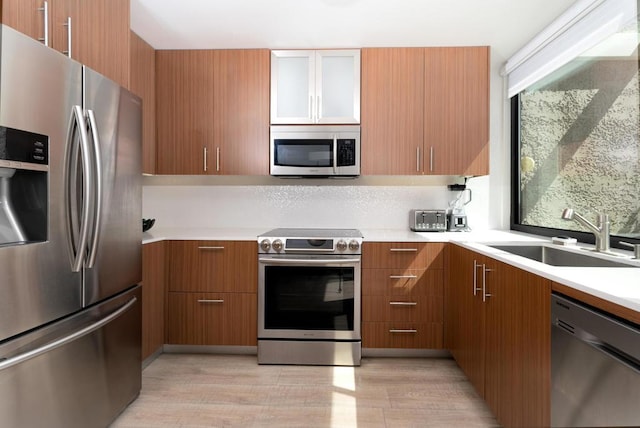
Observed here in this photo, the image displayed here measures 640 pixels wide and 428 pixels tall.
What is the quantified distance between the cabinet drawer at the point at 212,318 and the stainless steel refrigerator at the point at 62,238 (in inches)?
31.8

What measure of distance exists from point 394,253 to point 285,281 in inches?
30.7

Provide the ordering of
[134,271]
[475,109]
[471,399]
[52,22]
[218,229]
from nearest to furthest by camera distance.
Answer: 1. [52,22]
2. [134,271]
3. [471,399]
4. [475,109]
5. [218,229]

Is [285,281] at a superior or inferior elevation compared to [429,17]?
inferior

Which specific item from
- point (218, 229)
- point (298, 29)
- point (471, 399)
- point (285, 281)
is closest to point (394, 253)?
point (285, 281)

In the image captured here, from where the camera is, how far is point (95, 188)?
166 centimetres

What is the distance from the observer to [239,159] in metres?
3.06

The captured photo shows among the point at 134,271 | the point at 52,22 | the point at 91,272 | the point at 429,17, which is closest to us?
the point at 52,22

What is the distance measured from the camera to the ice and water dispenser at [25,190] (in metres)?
1.33

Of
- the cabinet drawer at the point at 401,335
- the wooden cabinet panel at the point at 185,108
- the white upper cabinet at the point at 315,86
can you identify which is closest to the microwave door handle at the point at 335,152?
the white upper cabinet at the point at 315,86

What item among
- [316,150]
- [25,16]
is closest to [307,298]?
[316,150]

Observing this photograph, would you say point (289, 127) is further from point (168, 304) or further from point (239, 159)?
point (168, 304)

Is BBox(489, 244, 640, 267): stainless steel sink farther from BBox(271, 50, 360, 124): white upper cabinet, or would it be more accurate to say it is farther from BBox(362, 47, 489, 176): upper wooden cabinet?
BBox(271, 50, 360, 124): white upper cabinet

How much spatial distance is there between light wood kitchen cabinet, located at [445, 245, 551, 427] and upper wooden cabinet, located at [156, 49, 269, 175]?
170 centimetres

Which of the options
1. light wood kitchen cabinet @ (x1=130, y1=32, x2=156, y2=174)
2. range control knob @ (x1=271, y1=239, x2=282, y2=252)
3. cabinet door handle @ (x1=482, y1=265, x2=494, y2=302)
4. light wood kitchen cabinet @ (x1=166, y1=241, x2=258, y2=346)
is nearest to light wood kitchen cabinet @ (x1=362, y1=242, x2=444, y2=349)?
range control knob @ (x1=271, y1=239, x2=282, y2=252)
